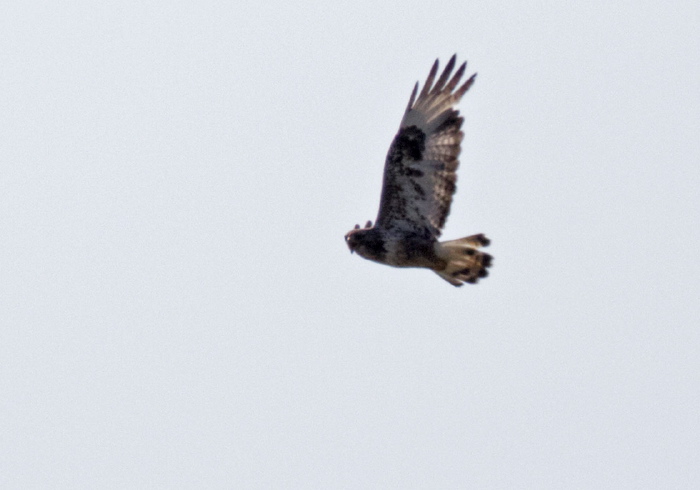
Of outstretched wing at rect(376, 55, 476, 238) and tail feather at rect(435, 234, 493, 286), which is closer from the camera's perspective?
tail feather at rect(435, 234, 493, 286)

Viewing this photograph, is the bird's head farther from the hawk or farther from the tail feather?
the tail feather

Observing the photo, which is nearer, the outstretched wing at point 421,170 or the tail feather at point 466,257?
the tail feather at point 466,257

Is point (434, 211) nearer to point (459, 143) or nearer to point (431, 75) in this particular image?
point (459, 143)

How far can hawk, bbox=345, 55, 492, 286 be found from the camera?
8.30 m

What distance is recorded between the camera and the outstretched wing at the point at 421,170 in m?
8.39

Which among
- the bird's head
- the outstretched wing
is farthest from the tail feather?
the bird's head

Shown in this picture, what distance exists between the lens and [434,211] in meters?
8.45

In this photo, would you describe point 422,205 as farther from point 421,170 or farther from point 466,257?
point 466,257

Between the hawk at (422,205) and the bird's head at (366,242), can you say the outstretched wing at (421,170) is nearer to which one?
the hawk at (422,205)

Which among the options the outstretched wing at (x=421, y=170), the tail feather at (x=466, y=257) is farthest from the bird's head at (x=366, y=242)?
the tail feather at (x=466, y=257)

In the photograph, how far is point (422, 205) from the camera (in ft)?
27.7

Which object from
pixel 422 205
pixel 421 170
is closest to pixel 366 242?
pixel 422 205

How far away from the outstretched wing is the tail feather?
24 cm

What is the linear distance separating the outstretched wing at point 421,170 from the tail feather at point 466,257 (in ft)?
0.79
